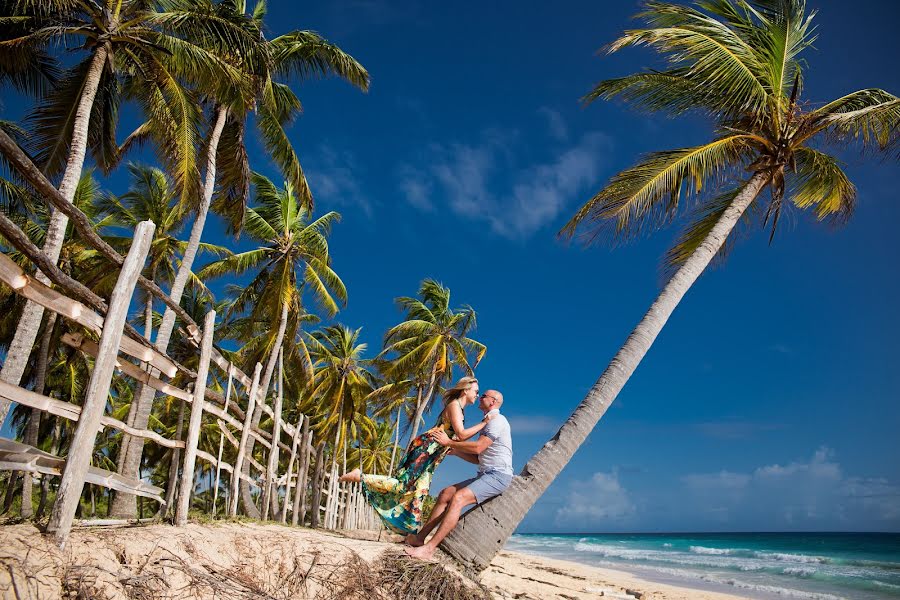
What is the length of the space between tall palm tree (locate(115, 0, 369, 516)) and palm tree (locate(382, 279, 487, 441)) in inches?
423

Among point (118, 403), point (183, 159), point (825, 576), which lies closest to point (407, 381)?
point (118, 403)

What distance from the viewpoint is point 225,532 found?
5.23 m

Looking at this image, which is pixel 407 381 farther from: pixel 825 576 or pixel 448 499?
pixel 448 499

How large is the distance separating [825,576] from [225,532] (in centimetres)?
2500

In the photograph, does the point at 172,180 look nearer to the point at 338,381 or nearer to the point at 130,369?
the point at 130,369

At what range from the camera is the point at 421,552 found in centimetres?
433

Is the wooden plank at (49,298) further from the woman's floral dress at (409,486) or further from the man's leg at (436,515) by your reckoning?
the man's leg at (436,515)

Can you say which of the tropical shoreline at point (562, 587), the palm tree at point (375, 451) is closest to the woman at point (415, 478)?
the tropical shoreline at point (562, 587)

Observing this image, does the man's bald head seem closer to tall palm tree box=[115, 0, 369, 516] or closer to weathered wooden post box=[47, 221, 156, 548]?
weathered wooden post box=[47, 221, 156, 548]

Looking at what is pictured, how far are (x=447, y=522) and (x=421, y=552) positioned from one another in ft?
0.98

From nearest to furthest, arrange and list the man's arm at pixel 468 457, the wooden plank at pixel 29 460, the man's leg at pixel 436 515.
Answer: the wooden plank at pixel 29 460, the man's leg at pixel 436 515, the man's arm at pixel 468 457

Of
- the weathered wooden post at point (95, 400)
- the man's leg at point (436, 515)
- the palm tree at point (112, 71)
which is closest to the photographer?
the weathered wooden post at point (95, 400)

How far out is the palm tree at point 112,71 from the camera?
28.2 feet

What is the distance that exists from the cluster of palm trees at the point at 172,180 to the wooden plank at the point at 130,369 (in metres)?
1.23
